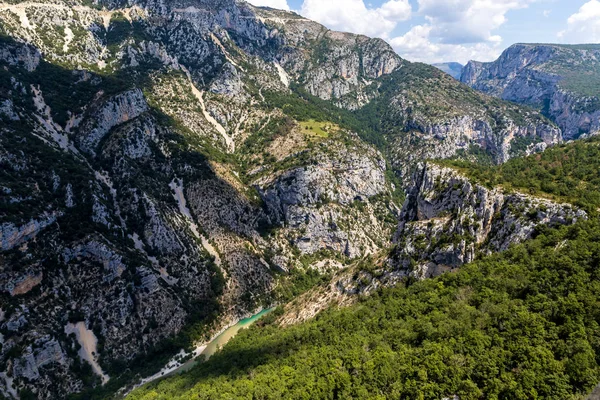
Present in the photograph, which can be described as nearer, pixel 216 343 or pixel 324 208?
pixel 216 343

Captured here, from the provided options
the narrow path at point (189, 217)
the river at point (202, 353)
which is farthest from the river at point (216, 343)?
the narrow path at point (189, 217)

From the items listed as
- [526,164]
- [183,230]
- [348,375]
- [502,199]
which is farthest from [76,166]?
[526,164]

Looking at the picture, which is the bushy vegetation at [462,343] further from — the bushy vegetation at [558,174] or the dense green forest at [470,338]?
the bushy vegetation at [558,174]

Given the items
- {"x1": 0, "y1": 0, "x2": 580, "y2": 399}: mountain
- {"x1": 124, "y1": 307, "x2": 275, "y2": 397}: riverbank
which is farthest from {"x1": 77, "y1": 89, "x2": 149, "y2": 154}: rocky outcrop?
{"x1": 124, "y1": 307, "x2": 275, "y2": 397}: riverbank

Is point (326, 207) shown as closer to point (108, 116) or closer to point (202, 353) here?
point (202, 353)

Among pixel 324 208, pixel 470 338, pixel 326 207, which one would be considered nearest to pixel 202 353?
pixel 324 208

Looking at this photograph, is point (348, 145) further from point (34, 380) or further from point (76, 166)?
point (34, 380)
